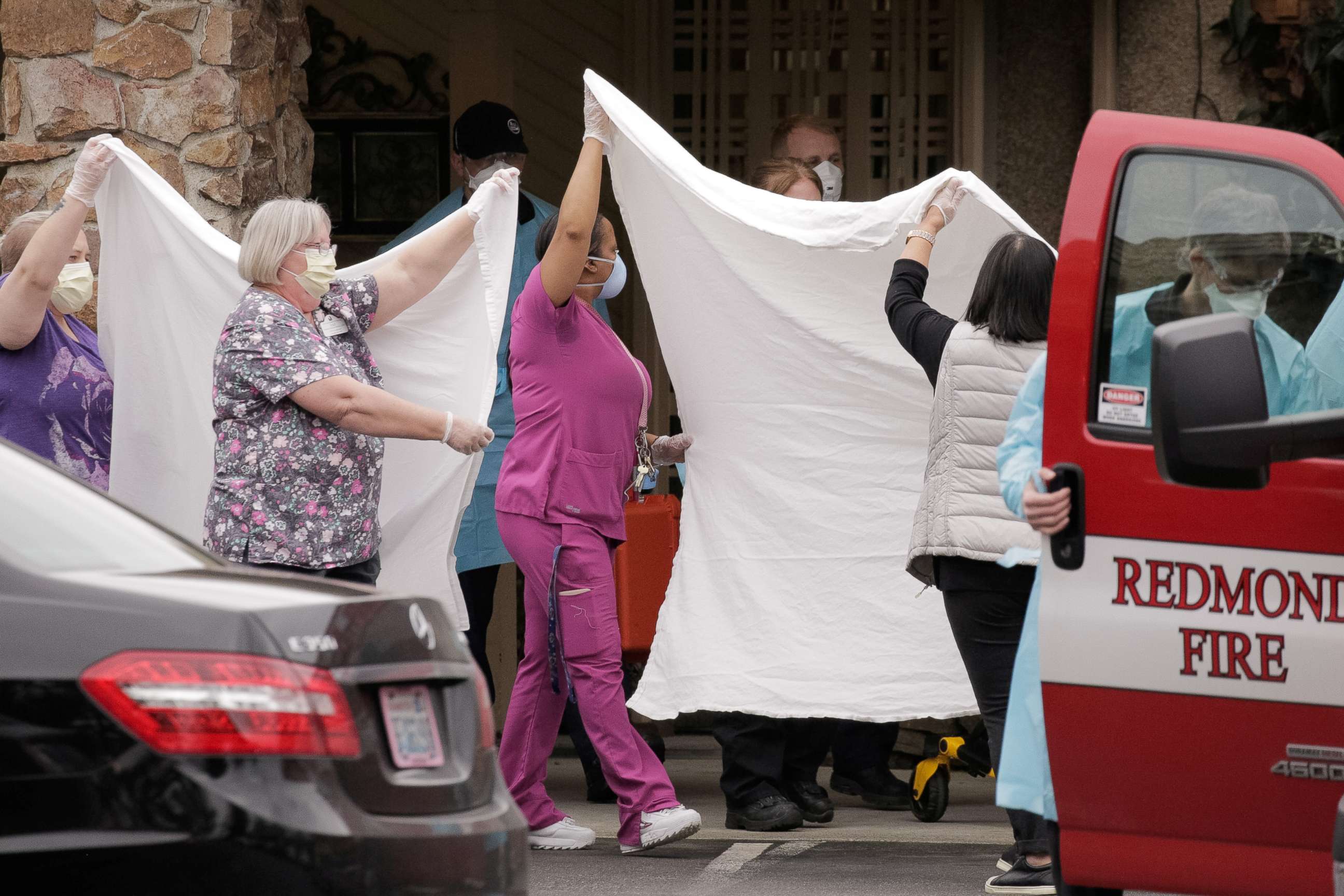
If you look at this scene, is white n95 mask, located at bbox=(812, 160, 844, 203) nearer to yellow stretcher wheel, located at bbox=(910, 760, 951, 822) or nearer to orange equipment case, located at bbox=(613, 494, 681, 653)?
orange equipment case, located at bbox=(613, 494, 681, 653)

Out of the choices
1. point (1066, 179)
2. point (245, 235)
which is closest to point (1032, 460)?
point (245, 235)

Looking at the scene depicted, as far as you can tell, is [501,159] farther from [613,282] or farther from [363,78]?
[363,78]

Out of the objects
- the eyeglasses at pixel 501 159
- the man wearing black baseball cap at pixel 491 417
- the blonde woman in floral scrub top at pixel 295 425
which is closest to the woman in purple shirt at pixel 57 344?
the blonde woman in floral scrub top at pixel 295 425

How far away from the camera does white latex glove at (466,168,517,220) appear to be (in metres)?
5.29

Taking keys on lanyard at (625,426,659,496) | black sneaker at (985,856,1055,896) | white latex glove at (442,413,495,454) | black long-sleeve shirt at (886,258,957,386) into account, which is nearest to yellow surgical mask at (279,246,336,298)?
white latex glove at (442,413,495,454)

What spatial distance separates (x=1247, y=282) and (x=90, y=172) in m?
3.22

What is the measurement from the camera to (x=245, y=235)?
483cm

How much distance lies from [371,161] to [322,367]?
455 cm

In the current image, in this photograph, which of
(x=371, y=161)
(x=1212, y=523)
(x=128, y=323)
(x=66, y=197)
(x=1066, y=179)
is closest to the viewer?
(x=1212, y=523)

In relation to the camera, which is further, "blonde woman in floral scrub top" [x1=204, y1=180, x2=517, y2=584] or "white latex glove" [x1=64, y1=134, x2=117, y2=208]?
"white latex glove" [x1=64, y1=134, x2=117, y2=208]

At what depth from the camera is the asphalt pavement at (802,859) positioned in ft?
17.2

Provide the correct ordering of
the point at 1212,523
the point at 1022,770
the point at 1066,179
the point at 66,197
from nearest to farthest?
the point at 1212,523, the point at 1022,770, the point at 66,197, the point at 1066,179

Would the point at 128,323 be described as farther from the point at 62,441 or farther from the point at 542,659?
the point at 542,659

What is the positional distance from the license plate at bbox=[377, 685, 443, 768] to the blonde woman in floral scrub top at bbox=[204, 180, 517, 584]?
66.5 inches
